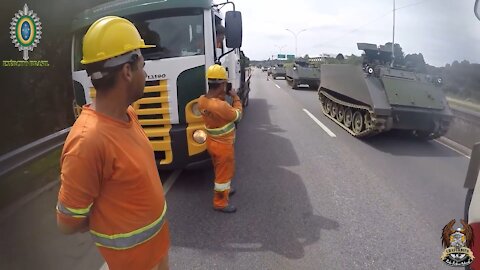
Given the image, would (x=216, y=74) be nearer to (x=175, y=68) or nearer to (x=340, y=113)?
(x=175, y=68)

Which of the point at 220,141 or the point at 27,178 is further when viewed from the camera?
the point at 27,178

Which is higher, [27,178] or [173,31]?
[173,31]

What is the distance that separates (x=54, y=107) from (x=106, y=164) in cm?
717

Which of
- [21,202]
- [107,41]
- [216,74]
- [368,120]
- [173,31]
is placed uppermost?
[173,31]

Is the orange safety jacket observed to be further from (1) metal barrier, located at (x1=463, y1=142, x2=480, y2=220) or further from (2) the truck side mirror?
(1) metal barrier, located at (x1=463, y1=142, x2=480, y2=220)

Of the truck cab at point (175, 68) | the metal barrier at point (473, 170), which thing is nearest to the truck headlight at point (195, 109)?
A: the truck cab at point (175, 68)

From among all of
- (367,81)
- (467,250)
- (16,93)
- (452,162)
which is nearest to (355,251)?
(467,250)

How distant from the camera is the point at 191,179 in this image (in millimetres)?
5297

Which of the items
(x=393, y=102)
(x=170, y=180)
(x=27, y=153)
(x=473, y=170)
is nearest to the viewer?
(x=473, y=170)

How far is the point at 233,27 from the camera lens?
4.57 metres

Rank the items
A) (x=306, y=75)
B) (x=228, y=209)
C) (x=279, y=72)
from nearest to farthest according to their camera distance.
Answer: (x=228, y=209) < (x=306, y=75) < (x=279, y=72)

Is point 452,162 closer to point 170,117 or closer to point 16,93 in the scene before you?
point 170,117

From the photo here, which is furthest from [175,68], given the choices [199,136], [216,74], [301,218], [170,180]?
[301,218]

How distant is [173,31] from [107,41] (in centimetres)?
Result: 308
